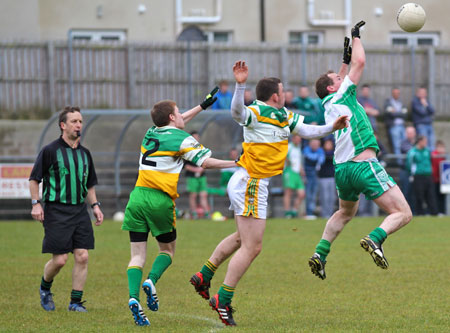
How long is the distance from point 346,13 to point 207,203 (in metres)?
9.69

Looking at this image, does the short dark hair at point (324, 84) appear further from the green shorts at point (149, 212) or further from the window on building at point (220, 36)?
the window on building at point (220, 36)

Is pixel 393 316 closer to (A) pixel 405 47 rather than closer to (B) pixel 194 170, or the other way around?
(B) pixel 194 170

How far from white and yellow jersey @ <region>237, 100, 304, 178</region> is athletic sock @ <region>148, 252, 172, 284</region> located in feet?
3.67

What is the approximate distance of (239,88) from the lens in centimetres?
767

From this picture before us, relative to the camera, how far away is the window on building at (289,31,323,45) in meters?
28.2

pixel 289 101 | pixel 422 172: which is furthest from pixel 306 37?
pixel 422 172

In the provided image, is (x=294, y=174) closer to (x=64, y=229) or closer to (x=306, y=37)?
(x=306, y=37)

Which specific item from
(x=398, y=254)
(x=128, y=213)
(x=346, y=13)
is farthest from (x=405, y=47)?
(x=128, y=213)

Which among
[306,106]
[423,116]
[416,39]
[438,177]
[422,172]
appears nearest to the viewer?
[306,106]

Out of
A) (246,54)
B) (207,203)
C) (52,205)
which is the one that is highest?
(246,54)

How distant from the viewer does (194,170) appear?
20.5 metres

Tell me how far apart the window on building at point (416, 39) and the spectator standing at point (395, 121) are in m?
5.42

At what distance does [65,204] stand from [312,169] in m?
12.3

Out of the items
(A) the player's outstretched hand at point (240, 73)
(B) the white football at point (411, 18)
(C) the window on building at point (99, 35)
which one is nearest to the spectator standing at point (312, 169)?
(C) the window on building at point (99, 35)
